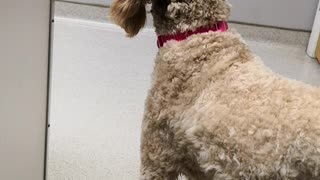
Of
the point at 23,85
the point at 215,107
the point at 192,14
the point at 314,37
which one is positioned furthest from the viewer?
the point at 314,37

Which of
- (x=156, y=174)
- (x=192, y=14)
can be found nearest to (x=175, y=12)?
(x=192, y=14)

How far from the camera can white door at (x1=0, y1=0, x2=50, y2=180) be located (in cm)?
133

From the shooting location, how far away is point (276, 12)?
322 centimetres

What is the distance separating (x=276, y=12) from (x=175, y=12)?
6.93 feet

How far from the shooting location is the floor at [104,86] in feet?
6.45

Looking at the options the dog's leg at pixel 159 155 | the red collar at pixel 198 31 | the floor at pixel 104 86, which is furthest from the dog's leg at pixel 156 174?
the floor at pixel 104 86

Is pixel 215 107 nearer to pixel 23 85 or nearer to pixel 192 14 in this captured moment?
pixel 192 14

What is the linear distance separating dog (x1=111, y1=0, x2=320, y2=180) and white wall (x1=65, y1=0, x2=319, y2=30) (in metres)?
1.99

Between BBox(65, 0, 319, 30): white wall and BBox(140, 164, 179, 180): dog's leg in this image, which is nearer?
BBox(140, 164, 179, 180): dog's leg

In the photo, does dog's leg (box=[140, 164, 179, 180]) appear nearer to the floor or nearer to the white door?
the white door

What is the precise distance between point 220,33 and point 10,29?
21.4 inches

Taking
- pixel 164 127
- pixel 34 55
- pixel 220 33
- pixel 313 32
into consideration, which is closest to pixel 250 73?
pixel 220 33

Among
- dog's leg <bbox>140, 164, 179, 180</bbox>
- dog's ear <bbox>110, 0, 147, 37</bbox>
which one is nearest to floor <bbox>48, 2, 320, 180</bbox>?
dog's leg <bbox>140, 164, 179, 180</bbox>

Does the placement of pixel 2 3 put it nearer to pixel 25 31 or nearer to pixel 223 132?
pixel 25 31
